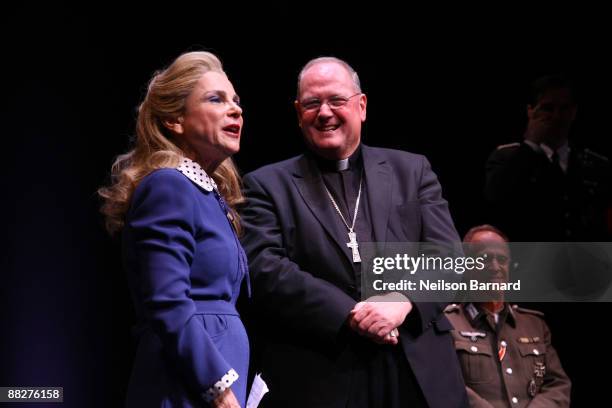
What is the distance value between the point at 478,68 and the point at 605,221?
0.94m

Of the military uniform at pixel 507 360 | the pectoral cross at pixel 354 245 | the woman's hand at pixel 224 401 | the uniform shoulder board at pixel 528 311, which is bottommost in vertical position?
the military uniform at pixel 507 360

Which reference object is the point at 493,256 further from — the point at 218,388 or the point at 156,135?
the point at 218,388

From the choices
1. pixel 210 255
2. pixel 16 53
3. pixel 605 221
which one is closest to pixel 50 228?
pixel 16 53

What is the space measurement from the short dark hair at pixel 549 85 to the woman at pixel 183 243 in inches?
86.3

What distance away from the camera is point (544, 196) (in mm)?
3844

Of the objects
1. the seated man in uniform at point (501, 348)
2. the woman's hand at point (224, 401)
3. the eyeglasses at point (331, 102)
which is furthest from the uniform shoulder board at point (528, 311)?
the woman's hand at point (224, 401)

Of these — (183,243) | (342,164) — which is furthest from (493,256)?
(183,243)

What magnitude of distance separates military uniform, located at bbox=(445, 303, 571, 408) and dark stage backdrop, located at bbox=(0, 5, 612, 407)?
0.30 m

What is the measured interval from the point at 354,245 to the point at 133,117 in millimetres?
1183

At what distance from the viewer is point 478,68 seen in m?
4.08

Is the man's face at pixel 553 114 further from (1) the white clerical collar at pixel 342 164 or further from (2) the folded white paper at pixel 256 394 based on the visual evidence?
(2) the folded white paper at pixel 256 394

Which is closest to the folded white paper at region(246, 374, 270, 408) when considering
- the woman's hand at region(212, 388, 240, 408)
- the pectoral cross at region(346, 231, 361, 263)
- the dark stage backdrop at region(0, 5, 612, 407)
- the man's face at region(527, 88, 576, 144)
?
the woman's hand at region(212, 388, 240, 408)

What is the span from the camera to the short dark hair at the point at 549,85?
398 centimetres

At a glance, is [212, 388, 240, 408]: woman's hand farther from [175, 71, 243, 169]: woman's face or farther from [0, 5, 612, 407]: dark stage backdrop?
[0, 5, 612, 407]: dark stage backdrop
